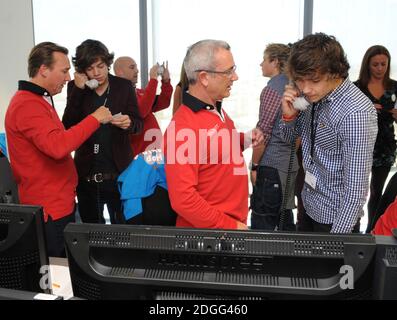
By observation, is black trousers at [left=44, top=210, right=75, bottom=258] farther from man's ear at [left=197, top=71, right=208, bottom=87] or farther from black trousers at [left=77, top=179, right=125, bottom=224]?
man's ear at [left=197, top=71, right=208, bottom=87]

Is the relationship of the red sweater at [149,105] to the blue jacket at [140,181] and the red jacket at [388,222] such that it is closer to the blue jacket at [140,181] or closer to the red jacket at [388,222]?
the blue jacket at [140,181]

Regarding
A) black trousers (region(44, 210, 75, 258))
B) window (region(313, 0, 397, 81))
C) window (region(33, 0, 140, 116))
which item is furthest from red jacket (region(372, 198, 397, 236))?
window (region(33, 0, 140, 116))

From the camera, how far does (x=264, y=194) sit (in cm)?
245

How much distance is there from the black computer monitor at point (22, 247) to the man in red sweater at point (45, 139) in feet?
3.09

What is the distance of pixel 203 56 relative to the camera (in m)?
1.59

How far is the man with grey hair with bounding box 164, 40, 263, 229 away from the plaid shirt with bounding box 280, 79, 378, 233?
31 cm

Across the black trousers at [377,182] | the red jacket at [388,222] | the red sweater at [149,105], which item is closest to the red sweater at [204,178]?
the red jacket at [388,222]

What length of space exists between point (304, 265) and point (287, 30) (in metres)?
3.60

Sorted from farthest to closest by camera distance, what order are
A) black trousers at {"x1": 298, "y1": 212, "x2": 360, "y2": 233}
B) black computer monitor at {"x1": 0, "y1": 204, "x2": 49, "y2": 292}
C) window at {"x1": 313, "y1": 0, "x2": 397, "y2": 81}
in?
window at {"x1": 313, "y1": 0, "x2": 397, "y2": 81} → black trousers at {"x1": 298, "y1": 212, "x2": 360, "y2": 233} → black computer monitor at {"x1": 0, "y1": 204, "x2": 49, "y2": 292}

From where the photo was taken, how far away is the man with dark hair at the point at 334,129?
1.45 metres

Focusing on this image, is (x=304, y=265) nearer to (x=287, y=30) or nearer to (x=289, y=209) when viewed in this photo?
(x=289, y=209)

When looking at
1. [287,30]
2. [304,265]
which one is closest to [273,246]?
[304,265]

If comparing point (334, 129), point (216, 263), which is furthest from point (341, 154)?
point (216, 263)

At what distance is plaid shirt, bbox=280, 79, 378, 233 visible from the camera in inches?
56.8
